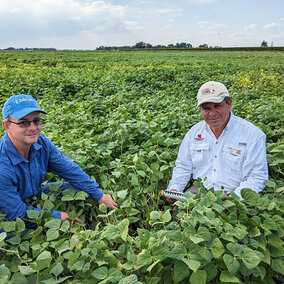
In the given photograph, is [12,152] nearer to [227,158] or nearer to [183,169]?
[183,169]

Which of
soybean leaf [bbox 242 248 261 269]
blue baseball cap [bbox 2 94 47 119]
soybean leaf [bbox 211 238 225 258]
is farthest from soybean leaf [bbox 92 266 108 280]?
blue baseball cap [bbox 2 94 47 119]

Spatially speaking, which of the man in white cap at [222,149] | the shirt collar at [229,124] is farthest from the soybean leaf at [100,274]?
the shirt collar at [229,124]

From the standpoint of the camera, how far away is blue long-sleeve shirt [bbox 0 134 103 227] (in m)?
2.13

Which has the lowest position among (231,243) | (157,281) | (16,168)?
(157,281)

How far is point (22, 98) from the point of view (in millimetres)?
2213

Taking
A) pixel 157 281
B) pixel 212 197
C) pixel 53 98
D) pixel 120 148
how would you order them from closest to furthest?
pixel 157 281 → pixel 212 197 → pixel 120 148 → pixel 53 98

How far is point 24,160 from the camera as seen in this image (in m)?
2.27

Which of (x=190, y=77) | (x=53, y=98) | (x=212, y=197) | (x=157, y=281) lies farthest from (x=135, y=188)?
(x=190, y=77)

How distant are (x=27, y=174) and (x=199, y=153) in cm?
151

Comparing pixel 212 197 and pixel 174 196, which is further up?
pixel 212 197

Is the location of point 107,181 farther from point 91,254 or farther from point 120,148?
point 91,254

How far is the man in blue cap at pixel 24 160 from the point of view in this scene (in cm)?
214

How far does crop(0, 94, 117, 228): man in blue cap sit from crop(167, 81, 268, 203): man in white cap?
863 millimetres

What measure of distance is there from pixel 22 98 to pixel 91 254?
1.29m
